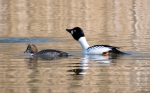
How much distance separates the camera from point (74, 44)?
58.9ft

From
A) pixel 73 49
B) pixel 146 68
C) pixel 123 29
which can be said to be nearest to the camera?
pixel 146 68

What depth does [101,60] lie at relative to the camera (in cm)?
1523

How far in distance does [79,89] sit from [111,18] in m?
12.5

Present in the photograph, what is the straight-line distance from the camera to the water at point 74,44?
12.0m

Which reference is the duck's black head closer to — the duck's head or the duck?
the duck's head

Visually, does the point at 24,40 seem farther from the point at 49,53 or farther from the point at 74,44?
the point at 49,53

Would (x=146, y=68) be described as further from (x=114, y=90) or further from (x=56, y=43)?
(x=56, y=43)

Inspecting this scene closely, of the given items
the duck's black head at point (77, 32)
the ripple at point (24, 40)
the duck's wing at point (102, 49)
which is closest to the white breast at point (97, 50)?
the duck's wing at point (102, 49)

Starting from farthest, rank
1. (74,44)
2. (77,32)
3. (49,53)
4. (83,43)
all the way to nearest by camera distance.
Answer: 1. (74,44)
2. (77,32)
3. (83,43)
4. (49,53)

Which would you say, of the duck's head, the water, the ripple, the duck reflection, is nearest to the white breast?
the duck reflection

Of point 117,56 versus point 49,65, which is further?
point 117,56

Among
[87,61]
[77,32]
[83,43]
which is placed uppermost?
[77,32]

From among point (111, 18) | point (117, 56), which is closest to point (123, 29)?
point (111, 18)

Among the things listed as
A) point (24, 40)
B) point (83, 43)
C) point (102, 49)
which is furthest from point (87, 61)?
point (24, 40)
